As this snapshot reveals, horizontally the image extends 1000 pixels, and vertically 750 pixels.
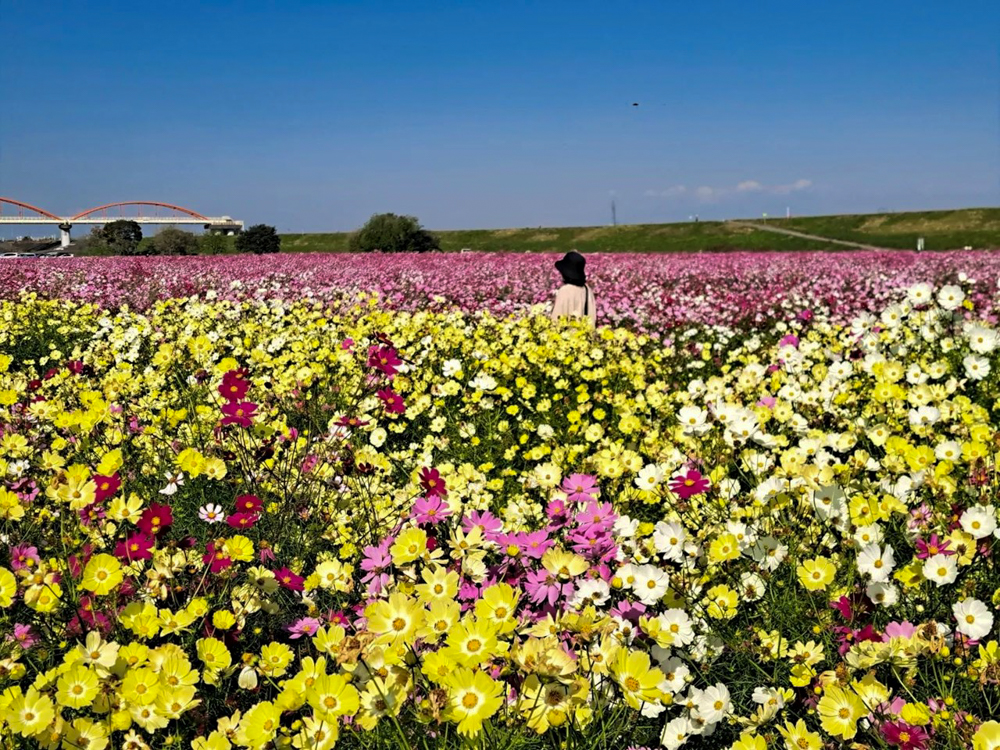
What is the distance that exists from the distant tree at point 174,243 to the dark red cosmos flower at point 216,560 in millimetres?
33846

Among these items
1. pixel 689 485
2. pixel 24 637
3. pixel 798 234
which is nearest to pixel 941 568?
pixel 689 485

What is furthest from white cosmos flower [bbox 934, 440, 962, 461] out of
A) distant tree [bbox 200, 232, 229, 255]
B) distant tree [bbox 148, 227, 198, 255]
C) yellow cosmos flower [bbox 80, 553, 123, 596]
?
distant tree [bbox 148, 227, 198, 255]

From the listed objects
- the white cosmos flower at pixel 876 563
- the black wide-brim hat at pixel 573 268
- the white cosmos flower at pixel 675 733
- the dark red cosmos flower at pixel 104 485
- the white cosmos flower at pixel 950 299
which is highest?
the black wide-brim hat at pixel 573 268

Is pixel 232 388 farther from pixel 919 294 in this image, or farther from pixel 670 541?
pixel 919 294

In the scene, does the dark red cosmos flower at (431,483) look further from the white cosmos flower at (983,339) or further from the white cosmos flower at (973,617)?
the white cosmos flower at (983,339)

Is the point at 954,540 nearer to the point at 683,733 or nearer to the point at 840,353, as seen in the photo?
the point at 683,733

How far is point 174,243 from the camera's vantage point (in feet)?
109

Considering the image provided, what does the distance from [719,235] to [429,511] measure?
5534cm

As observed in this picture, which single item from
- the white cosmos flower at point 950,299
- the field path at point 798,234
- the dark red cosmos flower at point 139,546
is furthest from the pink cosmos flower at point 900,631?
the field path at point 798,234

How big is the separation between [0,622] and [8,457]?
1.27 m

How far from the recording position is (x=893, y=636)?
5.06ft

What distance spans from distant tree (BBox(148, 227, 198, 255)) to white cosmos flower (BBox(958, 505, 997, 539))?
1369 inches

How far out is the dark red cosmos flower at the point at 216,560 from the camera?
6.15 feet

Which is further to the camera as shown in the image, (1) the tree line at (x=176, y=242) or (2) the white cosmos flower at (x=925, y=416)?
(1) the tree line at (x=176, y=242)
